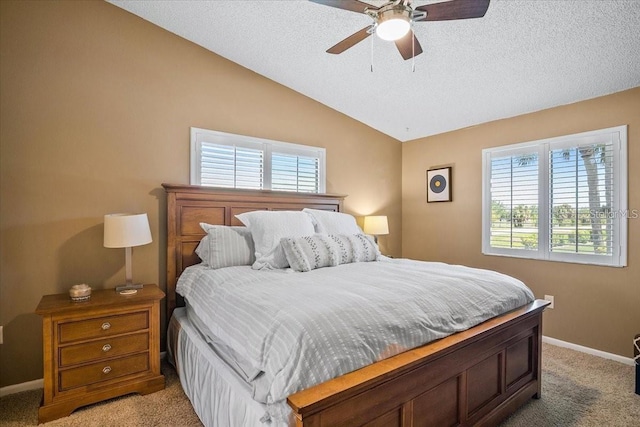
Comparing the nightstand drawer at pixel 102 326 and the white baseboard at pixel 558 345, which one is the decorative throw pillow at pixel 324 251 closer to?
the nightstand drawer at pixel 102 326

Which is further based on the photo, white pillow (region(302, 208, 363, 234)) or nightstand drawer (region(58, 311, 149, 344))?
white pillow (region(302, 208, 363, 234))

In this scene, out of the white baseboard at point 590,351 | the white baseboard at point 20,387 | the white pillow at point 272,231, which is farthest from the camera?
the white baseboard at point 590,351

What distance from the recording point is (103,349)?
2.20 metres

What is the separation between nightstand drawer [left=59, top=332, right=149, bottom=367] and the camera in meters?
2.10

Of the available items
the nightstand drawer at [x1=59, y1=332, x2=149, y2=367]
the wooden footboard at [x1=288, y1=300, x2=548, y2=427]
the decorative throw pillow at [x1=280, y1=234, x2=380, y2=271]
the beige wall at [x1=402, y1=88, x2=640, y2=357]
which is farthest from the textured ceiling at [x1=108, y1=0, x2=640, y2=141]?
the nightstand drawer at [x1=59, y1=332, x2=149, y2=367]

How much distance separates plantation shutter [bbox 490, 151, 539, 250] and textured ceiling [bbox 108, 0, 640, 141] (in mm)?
523

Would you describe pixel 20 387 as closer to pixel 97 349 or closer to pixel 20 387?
pixel 20 387

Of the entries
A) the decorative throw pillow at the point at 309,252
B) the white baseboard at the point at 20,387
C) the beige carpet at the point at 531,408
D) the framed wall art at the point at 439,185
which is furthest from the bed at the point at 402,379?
the framed wall art at the point at 439,185

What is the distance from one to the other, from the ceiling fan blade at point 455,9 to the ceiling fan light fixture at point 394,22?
0.09m

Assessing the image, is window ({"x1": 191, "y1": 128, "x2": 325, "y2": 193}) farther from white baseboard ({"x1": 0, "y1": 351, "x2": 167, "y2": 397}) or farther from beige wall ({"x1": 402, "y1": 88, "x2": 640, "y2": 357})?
white baseboard ({"x1": 0, "y1": 351, "x2": 167, "y2": 397})

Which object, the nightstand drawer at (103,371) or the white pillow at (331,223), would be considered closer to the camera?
the nightstand drawer at (103,371)

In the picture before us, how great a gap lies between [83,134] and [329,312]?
248 centimetres

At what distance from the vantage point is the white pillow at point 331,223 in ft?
10.5

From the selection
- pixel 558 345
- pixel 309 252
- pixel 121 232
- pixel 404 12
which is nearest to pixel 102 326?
pixel 121 232
